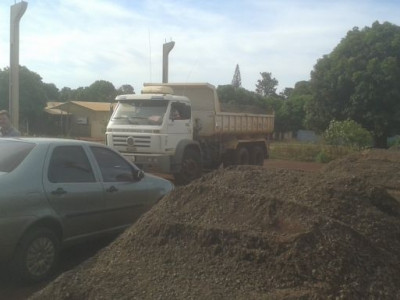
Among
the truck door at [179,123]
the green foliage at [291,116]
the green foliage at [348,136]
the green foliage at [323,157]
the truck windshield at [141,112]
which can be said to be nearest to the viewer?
the truck windshield at [141,112]

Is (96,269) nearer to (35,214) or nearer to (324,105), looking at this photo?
(35,214)

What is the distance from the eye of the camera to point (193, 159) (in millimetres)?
14125

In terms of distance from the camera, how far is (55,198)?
224 inches

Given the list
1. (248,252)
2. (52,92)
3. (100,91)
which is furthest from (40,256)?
(100,91)

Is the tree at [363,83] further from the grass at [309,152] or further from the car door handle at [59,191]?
the car door handle at [59,191]

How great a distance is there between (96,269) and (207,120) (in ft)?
35.4

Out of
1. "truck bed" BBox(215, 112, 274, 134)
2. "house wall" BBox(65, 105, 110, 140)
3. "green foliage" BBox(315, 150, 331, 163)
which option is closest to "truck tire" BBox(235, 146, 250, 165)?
"truck bed" BBox(215, 112, 274, 134)

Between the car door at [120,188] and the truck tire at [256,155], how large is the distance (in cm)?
1147

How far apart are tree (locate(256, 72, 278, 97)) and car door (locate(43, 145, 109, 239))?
8528cm

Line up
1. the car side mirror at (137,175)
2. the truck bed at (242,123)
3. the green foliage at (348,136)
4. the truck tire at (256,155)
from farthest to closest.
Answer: the green foliage at (348,136) → the truck tire at (256,155) → the truck bed at (242,123) → the car side mirror at (137,175)

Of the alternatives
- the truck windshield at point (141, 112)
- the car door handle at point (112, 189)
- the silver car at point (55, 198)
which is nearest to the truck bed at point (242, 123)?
the truck windshield at point (141, 112)

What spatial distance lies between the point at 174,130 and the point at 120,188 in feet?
21.3

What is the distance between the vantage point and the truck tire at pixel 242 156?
A: 16859mm

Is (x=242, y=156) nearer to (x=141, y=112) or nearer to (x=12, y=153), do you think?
(x=141, y=112)
